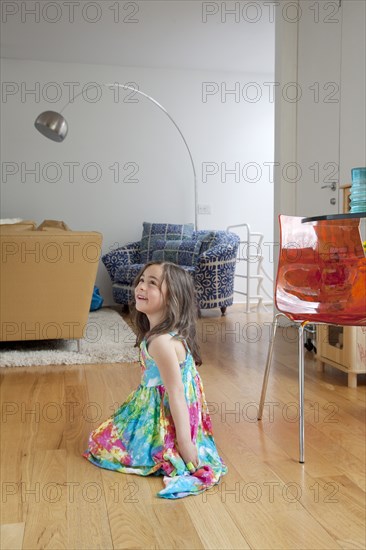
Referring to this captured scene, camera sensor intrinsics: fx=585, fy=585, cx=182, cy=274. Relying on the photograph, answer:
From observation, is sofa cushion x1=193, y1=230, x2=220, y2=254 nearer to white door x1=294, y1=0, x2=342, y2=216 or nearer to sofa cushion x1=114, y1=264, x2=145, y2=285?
sofa cushion x1=114, y1=264, x2=145, y2=285

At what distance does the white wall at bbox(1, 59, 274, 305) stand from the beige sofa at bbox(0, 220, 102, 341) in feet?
9.32

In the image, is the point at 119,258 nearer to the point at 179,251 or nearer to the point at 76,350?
the point at 179,251

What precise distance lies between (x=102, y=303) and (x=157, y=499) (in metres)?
4.84

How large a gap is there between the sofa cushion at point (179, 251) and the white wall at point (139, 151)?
79 cm

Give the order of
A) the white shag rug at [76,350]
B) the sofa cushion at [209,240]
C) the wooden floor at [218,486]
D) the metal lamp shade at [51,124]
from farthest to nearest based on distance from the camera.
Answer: the sofa cushion at [209,240] < the metal lamp shade at [51,124] < the white shag rug at [76,350] < the wooden floor at [218,486]

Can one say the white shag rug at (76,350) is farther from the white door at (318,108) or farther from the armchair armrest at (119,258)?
the white door at (318,108)

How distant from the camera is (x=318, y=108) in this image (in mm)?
4156

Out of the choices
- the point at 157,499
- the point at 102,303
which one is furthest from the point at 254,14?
the point at 157,499

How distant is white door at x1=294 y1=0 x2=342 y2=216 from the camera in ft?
13.0

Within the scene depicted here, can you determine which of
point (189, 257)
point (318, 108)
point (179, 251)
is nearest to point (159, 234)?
point (179, 251)

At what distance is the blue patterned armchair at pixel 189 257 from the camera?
5.32 m

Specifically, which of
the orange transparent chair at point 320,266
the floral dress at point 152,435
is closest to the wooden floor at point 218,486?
the floral dress at point 152,435

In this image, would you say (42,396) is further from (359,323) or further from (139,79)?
(139,79)

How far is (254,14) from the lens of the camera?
15.8 feet
